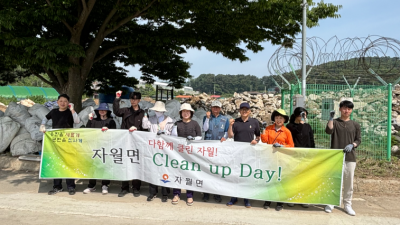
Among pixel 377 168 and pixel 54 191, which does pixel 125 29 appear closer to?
pixel 54 191

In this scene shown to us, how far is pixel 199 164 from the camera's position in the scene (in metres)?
5.20

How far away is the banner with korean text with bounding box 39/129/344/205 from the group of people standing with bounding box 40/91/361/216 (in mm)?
130

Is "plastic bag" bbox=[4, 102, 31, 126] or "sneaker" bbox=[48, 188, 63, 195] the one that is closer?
"sneaker" bbox=[48, 188, 63, 195]

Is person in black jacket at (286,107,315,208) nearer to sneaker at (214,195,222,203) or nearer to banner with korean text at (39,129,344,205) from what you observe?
banner with korean text at (39,129,344,205)

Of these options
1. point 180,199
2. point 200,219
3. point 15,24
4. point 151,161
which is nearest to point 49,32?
point 15,24

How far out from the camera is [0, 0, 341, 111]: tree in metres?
6.88

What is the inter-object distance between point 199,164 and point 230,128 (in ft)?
2.62

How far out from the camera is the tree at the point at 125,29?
6.88m

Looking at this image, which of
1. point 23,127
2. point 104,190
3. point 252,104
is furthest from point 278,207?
point 252,104

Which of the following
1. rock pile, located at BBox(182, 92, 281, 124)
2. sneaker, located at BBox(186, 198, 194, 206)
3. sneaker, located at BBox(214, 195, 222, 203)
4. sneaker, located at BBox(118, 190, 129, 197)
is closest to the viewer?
sneaker, located at BBox(186, 198, 194, 206)

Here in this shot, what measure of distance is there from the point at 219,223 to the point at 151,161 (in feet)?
5.67

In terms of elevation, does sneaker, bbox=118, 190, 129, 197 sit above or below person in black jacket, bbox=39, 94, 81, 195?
below

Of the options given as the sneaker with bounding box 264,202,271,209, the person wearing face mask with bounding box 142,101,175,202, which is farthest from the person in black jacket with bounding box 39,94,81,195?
the sneaker with bounding box 264,202,271,209

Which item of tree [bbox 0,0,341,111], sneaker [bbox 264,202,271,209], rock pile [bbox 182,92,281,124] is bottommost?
sneaker [bbox 264,202,271,209]
